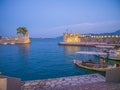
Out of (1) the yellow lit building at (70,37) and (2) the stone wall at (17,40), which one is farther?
(2) the stone wall at (17,40)

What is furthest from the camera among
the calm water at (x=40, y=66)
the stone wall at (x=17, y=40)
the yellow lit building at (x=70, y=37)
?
the stone wall at (x=17, y=40)

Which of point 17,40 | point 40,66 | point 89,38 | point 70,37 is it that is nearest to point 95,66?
point 40,66

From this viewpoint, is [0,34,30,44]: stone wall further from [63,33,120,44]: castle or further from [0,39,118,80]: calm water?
[0,39,118,80]: calm water

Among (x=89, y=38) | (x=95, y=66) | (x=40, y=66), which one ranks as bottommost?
(x=40, y=66)

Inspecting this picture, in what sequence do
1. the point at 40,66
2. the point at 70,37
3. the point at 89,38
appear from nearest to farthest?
1. the point at 40,66
2. the point at 70,37
3. the point at 89,38

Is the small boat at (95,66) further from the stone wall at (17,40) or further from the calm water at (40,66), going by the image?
the stone wall at (17,40)

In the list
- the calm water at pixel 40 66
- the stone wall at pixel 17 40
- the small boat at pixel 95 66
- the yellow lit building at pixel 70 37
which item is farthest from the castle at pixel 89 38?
the small boat at pixel 95 66

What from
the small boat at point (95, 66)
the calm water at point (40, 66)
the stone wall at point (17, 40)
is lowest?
the calm water at point (40, 66)

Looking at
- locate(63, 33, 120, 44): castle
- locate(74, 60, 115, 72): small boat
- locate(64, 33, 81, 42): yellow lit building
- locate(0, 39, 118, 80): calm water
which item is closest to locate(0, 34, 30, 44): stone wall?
locate(63, 33, 120, 44): castle

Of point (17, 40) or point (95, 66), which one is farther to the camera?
point (17, 40)

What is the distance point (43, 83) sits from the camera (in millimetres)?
10539

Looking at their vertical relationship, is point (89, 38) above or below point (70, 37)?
below

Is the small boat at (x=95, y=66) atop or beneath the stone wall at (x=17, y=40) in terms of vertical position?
beneath

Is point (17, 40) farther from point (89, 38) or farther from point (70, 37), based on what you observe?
point (89, 38)
